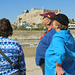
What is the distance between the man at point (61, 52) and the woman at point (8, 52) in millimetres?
472

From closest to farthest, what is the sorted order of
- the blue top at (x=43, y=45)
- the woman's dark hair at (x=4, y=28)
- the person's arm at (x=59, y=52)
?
1. the person's arm at (x=59, y=52)
2. the woman's dark hair at (x=4, y=28)
3. the blue top at (x=43, y=45)

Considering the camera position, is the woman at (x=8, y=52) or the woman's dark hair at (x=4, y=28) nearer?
the woman at (x=8, y=52)

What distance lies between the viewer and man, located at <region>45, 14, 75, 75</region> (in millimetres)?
2076

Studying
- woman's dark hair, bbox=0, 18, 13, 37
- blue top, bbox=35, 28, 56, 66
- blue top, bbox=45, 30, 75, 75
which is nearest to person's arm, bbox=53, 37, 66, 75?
blue top, bbox=45, 30, 75, 75

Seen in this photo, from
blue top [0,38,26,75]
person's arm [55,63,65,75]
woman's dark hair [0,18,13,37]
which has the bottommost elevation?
person's arm [55,63,65,75]

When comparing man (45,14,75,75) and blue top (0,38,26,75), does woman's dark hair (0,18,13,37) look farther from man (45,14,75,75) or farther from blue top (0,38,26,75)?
man (45,14,75,75)

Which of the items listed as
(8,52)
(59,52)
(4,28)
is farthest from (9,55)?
(59,52)

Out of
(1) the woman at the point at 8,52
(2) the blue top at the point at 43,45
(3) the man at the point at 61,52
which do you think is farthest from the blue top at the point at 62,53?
(1) the woman at the point at 8,52

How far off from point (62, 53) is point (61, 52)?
0.07 ft

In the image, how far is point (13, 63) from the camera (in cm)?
214

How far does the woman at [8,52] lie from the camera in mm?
2105

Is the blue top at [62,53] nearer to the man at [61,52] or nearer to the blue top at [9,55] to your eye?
the man at [61,52]

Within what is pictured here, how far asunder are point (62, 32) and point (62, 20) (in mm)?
230

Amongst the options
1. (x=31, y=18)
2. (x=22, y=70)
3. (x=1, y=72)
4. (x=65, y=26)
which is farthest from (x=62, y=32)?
(x=31, y=18)
